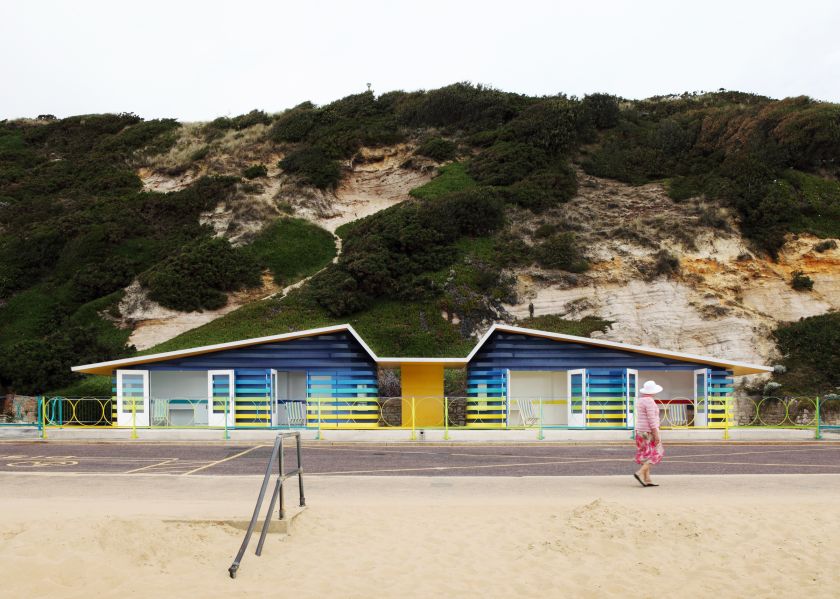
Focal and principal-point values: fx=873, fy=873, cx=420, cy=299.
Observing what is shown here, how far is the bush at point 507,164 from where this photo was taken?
2050 inches

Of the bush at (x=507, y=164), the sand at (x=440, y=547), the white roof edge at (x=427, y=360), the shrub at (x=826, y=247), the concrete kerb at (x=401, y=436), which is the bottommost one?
the concrete kerb at (x=401, y=436)

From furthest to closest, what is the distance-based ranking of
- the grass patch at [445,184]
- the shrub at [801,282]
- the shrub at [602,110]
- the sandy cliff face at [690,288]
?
the shrub at [602,110] → the grass patch at [445,184] → the shrub at [801,282] → the sandy cliff face at [690,288]

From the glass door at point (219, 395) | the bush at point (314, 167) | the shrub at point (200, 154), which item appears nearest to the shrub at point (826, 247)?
the bush at point (314, 167)

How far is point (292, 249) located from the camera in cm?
4888

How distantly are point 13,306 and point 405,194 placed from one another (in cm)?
2332

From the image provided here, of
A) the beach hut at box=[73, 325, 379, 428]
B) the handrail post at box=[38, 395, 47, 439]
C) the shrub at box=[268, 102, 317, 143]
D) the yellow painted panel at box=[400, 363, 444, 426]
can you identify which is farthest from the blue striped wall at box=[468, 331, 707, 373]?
the shrub at box=[268, 102, 317, 143]

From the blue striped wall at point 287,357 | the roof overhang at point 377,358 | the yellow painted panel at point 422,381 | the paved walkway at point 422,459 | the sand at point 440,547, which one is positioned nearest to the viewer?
the sand at point 440,547

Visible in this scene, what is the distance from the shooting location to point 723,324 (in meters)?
40.2

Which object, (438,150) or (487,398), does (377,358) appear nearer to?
(487,398)

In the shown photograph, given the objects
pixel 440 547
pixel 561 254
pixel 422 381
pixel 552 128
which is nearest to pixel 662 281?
pixel 561 254

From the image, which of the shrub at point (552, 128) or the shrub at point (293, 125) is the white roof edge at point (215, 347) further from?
the shrub at point (293, 125)

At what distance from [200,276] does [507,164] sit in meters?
19.8

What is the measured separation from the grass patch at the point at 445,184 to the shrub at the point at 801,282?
746 inches

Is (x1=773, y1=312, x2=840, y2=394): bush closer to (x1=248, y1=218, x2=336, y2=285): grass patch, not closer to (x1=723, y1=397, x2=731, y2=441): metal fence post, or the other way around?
(x1=723, y1=397, x2=731, y2=441): metal fence post
